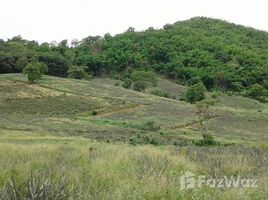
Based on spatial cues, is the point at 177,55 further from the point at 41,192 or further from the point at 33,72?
the point at 41,192

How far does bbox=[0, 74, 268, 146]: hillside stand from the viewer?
54.2 m

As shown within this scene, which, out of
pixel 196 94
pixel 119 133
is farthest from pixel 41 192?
pixel 196 94

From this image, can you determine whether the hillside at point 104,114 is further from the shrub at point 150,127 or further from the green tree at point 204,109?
the green tree at point 204,109

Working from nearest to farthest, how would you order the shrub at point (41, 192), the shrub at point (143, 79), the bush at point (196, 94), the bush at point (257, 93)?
the shrub at point (41, 192), the bush at point (196, 94), the shrub at point (143, 79), the bush at point (257, 93)

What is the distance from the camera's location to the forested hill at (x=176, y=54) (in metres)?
128

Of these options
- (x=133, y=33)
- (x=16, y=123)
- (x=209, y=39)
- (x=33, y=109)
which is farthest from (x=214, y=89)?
(x=16, y=123)

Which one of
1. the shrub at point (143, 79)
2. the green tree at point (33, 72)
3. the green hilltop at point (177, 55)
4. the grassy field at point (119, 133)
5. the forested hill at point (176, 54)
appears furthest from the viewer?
the forested hill at point (176, 54)

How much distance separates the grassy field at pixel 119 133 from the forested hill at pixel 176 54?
22079 millimetres

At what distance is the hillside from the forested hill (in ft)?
95.0

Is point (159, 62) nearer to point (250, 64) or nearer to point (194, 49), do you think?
point (194, 49)

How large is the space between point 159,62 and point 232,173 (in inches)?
5511

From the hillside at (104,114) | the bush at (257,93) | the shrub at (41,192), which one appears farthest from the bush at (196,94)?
the shrub at (41,192)

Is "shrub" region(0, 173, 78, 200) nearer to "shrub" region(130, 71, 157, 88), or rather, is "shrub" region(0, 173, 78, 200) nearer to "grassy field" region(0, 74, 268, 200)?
"grassy field" region(0, 74, 268, 200)

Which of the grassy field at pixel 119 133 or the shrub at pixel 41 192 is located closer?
the shrub at pixel 41 192
